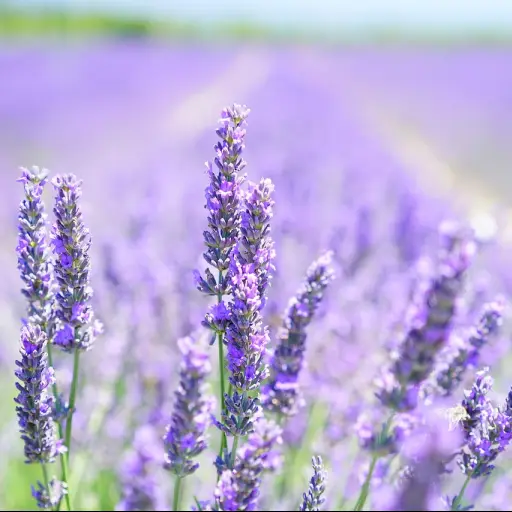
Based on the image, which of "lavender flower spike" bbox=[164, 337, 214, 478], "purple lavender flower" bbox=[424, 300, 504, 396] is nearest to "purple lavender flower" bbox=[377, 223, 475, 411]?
"lavender flower spike" bbox=[164, 337, 214, 478]

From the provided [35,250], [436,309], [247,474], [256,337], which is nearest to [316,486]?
[247,474]

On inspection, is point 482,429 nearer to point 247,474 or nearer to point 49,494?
point 247,474

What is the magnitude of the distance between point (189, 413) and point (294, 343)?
358 mm

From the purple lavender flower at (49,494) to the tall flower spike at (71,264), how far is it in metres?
0.31

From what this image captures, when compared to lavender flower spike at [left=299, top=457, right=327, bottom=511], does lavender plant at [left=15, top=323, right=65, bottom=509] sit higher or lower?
higher

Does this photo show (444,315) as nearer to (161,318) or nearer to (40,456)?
(40,456)

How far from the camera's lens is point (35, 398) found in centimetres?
130

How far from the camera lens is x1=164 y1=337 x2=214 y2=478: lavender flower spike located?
1.25 metres

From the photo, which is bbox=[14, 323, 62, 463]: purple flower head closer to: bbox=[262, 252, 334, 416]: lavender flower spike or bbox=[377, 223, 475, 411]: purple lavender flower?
bbox=[262, 252, 334, 416]: lavender flower spike

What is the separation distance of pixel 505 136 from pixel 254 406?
33.1ft

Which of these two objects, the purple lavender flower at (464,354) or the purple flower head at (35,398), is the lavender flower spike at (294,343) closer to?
the purple lavender flower at (464,354)

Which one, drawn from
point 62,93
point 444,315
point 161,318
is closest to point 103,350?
point 161,318

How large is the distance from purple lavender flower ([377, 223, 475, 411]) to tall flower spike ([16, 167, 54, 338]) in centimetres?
74

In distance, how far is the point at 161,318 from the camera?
126 inches
